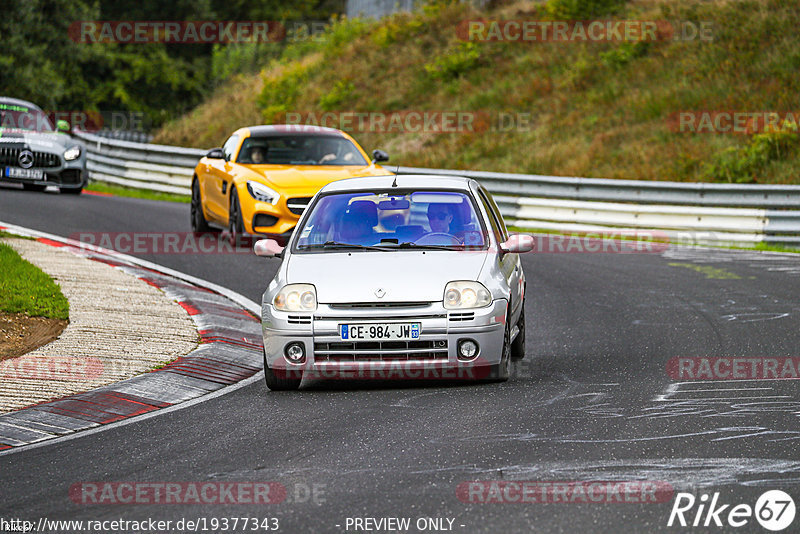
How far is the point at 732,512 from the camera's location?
536cm

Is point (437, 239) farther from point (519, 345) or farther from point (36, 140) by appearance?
point (36, 140)

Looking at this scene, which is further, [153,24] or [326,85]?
[153,24]

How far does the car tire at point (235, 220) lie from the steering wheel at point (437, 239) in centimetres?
678

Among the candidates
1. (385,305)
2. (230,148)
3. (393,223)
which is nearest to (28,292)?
(393,223)

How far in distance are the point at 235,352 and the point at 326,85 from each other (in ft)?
88.0

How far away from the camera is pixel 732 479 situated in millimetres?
5883

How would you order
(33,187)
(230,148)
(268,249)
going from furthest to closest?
(33,187)
(230,148)
(268,249)

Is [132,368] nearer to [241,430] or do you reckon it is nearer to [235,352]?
[235,352]

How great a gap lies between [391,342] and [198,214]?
388 inches

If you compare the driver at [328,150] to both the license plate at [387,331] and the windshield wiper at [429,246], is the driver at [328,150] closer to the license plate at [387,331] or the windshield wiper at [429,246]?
the windshield wiper at [429,246]

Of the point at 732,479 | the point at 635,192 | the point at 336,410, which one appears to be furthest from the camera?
the point at 635,192

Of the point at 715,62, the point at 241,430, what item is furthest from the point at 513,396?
the point at 715,62

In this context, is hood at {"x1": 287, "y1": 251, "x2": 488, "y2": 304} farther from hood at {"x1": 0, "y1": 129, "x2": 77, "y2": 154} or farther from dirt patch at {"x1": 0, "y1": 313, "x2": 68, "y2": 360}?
hood at {"x1": 0, "y1": 129, "x2": 77, "y2": 154}

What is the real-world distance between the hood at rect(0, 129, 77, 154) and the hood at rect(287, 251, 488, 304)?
13747mm
